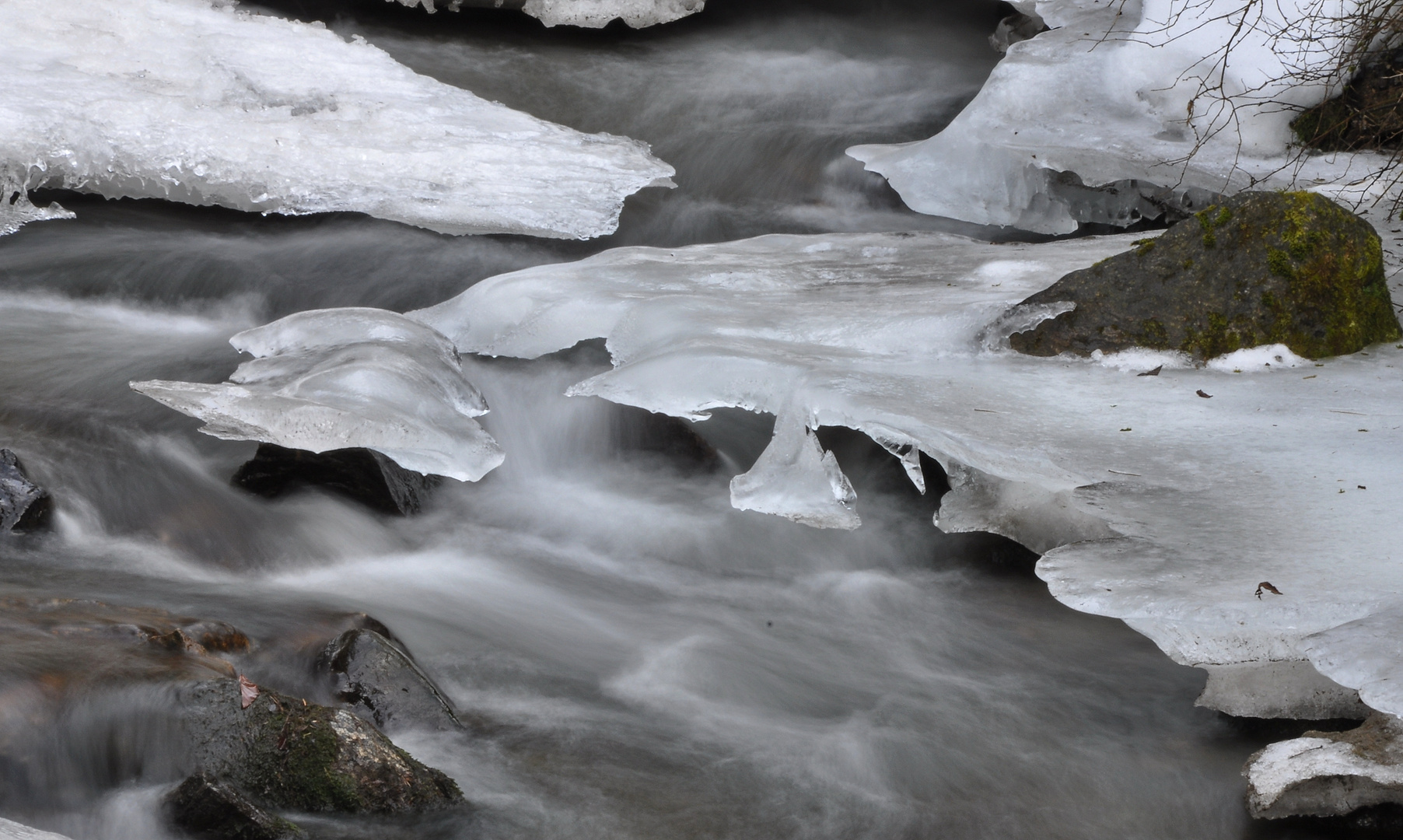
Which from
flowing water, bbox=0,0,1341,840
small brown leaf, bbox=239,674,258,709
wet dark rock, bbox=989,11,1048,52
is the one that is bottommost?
flowing water, bbox=0,0,1341,840

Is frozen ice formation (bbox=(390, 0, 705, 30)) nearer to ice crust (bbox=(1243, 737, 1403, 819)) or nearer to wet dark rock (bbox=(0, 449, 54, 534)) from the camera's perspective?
wet dark rock (bbox=(0, 449, 54, 534))

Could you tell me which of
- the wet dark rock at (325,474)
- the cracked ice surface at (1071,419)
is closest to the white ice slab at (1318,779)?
the cracked ice surface at (1071,419)

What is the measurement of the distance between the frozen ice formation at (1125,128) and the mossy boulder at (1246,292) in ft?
5.57

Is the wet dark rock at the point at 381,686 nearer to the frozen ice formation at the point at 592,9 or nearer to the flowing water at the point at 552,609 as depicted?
the flowing water at the point at 552,609

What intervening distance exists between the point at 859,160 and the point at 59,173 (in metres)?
4.86

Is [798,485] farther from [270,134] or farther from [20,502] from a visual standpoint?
[270,134]

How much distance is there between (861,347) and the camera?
179 inches

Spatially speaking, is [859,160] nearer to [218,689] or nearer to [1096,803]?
[1096,803]

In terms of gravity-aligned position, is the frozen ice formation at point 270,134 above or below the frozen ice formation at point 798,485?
above

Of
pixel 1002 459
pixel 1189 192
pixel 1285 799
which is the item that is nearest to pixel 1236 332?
pixel 1002 459

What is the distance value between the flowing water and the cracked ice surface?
43 cm

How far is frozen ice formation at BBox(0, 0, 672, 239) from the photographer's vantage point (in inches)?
253

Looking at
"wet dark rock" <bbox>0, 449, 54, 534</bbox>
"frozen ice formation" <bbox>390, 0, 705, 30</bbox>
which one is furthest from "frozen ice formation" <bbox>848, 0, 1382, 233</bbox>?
"wet dark rock" <bbox>0, 449, 54, 534</bbox>

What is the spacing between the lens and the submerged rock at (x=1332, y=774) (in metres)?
2.90
